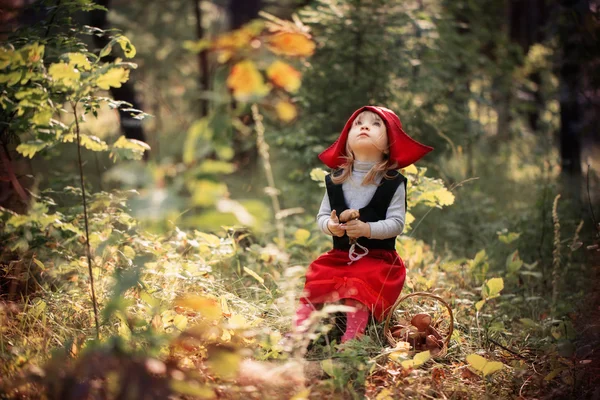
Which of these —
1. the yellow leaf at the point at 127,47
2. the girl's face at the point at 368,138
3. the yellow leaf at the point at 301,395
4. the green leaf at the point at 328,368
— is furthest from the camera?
the girl's face at the point at 368,138

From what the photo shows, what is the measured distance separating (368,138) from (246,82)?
4.93ft

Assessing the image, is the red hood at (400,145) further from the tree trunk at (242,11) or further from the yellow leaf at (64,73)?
the tree trunk at (242,11)

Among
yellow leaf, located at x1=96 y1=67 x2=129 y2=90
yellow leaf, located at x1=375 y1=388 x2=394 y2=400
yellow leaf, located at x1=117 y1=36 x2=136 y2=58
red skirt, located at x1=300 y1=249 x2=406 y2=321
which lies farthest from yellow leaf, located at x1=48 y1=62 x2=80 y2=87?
yellow leaf, located at x1=375 y1=388 x2=394 y2=400

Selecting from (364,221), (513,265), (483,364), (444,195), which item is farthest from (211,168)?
(513,265)

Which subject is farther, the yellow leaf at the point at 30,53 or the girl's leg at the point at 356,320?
the girl's leg at the point at 356,320

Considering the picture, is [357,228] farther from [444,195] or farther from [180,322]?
[180,322]

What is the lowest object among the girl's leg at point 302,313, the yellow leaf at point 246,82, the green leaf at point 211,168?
the girl's leg at point 302,313

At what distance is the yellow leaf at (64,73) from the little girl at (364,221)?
1460mm

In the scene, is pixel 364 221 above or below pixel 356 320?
above

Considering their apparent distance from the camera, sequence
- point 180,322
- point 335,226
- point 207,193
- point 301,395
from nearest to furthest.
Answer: point 207,193 → point 301,395 → point 180,322 → point 335,226

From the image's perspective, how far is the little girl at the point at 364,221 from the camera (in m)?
2.91

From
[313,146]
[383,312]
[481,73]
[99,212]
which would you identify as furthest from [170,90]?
[383,312]

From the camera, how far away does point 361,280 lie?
2.92 metres

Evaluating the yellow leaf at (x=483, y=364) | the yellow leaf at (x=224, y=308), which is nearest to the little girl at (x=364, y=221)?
the yellow leaf at (x=224, y=308)
